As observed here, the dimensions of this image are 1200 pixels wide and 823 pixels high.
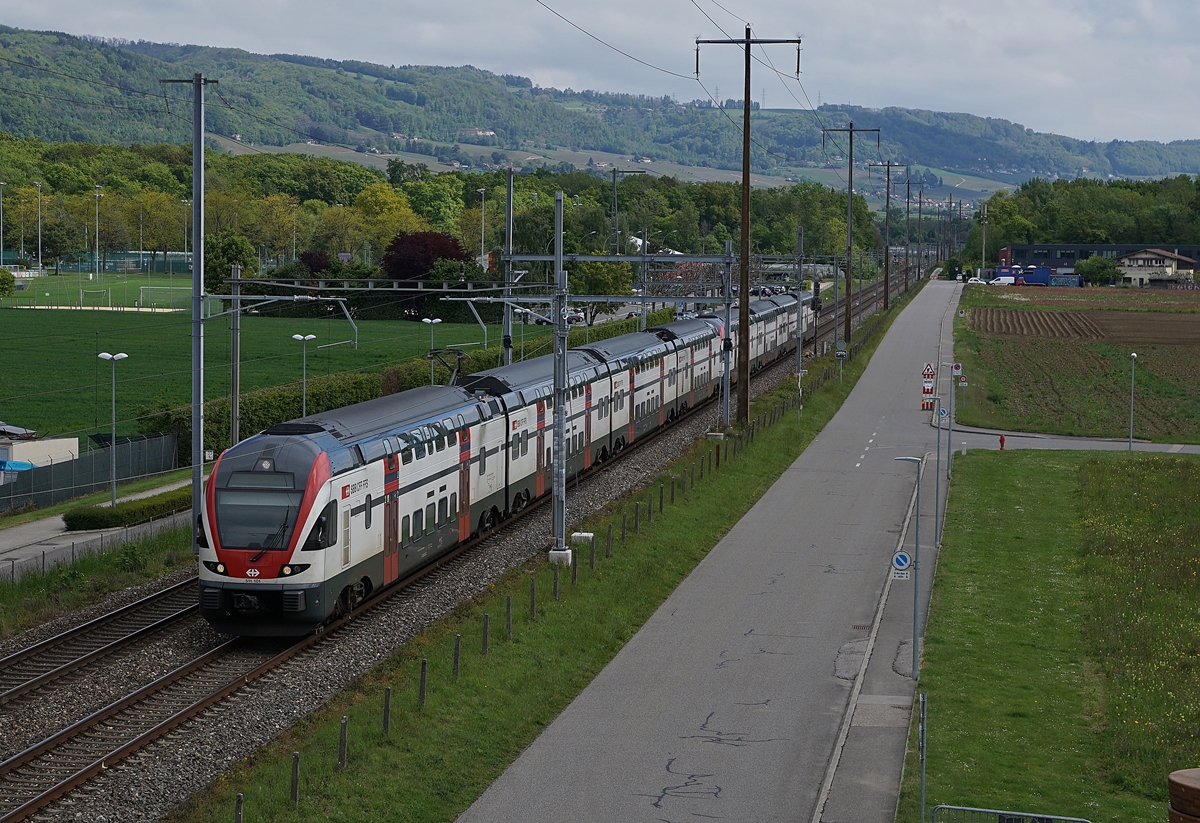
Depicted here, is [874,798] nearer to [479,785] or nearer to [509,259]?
[479,785]

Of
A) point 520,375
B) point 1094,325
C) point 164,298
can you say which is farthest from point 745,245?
point 164,298

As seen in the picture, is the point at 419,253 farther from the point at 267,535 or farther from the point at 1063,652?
the point at 1063,652

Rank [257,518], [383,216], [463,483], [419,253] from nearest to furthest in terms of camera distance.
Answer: [257,518], [463,483], [419,253], [383,216]

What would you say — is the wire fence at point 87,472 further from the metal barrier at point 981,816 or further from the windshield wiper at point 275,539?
the metal barrier at point 981,816

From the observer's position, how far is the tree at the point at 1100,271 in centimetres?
19675

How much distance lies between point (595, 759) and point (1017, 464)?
35.1 metres

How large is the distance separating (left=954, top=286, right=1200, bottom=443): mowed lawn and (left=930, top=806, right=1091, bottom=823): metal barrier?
4706 cm

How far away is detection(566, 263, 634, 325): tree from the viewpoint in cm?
9844

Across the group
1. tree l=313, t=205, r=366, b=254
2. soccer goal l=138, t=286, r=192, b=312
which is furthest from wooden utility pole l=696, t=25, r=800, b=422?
tree l=313, t=205, r=366, b=254

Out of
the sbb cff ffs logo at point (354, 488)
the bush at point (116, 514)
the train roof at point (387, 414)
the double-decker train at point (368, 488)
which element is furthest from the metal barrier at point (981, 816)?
the bush at point (116, 514)

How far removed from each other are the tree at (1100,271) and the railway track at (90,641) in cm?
19159

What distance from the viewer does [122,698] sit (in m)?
20.9

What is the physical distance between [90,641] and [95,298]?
11052 centimetres

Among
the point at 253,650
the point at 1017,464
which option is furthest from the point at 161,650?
the point at 1017,464
